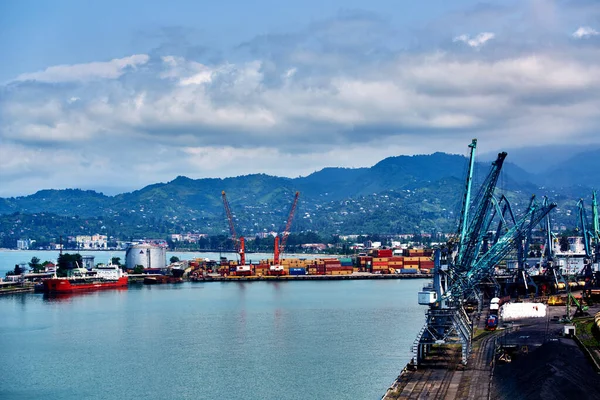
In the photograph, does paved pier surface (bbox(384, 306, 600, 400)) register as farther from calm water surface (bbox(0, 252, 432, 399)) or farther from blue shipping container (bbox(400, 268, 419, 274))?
blue shipping container (bbox(400, 268, 419, 274))

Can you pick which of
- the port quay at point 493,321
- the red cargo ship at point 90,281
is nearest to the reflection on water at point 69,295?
the port quay at point 493,321

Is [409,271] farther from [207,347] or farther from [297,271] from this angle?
[207,347]

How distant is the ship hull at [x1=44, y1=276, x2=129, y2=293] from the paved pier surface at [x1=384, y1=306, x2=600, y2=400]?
64430mm

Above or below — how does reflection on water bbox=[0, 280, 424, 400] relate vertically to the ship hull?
below

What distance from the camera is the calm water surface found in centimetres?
3794

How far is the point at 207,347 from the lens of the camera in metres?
48.9

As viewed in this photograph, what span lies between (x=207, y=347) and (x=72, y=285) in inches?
2144

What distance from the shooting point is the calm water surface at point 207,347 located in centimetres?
3794

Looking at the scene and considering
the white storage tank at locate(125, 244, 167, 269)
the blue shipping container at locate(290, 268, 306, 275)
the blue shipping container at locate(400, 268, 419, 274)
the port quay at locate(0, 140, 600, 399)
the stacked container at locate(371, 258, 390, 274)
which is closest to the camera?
the port quay at locate(0, 140, 600, 399)

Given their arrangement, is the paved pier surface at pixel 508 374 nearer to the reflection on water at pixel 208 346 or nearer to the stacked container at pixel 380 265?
the reflection on water at pixel 208 346

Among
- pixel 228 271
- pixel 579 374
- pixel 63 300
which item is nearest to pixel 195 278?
pixel 228 271

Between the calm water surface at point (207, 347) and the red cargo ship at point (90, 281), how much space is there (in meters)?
13.8

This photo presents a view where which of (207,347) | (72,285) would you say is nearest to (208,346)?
(207,347)

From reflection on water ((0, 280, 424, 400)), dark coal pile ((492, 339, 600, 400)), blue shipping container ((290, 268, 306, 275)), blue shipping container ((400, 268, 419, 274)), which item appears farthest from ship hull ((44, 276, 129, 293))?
dark coal pile ((492, 339, 600, 400))
